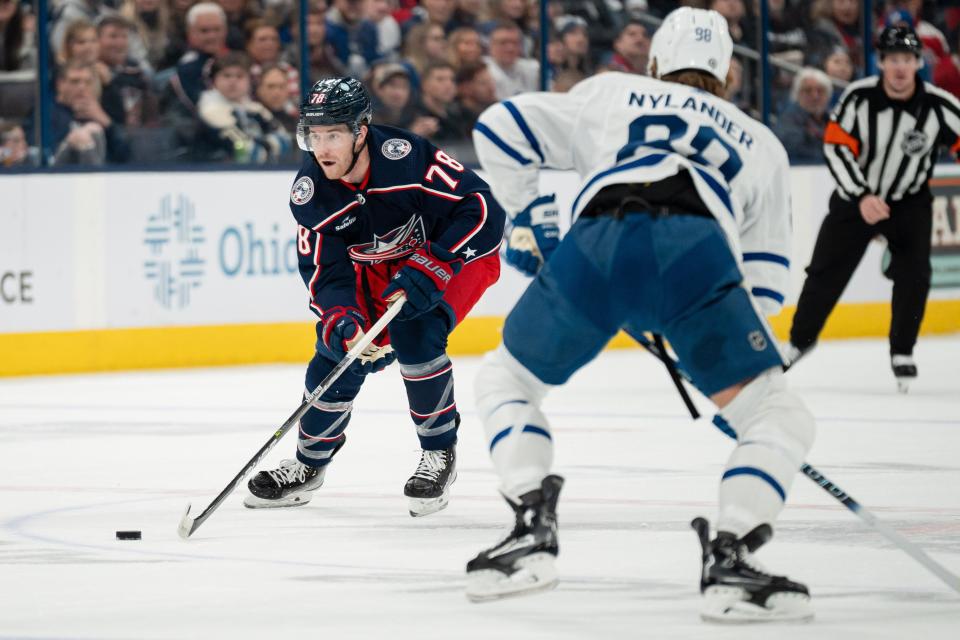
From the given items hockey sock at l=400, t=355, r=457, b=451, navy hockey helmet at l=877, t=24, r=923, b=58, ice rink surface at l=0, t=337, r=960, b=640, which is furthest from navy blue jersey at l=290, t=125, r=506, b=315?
navy hockey helmet at l=877, t=24, r=923, b=58

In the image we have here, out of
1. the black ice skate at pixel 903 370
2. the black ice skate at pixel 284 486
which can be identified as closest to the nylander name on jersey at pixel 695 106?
the black ice skate at pixel 284 486

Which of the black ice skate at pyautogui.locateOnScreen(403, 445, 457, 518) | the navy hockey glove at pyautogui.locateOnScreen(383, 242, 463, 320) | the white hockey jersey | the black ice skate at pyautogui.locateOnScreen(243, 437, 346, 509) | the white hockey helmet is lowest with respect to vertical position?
the black ice skate at pyautogui.locateOnScreen(243, 437, 346, 509)

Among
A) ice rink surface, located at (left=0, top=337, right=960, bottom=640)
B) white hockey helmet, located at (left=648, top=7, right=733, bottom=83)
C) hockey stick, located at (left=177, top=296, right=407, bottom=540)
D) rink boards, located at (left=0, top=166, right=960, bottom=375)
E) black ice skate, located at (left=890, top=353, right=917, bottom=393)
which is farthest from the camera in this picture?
rink boards, located at (left=0, top=166, right=960, bottom=375)

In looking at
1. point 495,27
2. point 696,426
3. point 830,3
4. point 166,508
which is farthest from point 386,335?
point 830,3

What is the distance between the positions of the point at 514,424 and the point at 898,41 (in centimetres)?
491

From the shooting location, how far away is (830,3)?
11391mm

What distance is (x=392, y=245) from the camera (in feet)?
15.4

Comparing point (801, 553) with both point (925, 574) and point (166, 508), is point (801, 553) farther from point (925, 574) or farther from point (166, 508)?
point (166, 508)

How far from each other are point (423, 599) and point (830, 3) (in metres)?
8.67

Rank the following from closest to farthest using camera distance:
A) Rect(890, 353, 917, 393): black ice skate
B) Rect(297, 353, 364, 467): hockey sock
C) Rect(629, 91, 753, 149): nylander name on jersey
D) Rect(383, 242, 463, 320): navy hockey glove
Answer: Rect(629, 91, 753, 149): nylander name on jersey → Rect(383, 242, 463, 320): navy hockey glove → Rect(297, 353, 364, 467): hockey sock → Rect(890, 353, 917, 393): black ice skate

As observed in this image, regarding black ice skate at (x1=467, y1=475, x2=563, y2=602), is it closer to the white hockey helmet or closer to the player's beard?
the white hockey helmet

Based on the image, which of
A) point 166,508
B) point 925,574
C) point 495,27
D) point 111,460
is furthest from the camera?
point 495,27

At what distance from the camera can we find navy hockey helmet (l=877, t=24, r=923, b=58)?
7715 millimetres

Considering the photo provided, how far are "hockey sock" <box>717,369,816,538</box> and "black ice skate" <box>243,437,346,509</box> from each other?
5.82 feet
